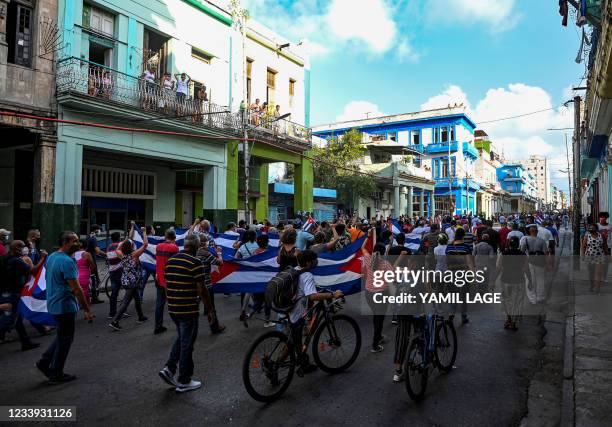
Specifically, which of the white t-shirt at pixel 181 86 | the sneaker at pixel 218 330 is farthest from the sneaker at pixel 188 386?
the white t-shirt at pixel 181 86

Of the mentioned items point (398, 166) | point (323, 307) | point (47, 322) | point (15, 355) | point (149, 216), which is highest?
point (398, 166)

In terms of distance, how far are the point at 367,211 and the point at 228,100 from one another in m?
19.9

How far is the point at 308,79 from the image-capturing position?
23.7 meters

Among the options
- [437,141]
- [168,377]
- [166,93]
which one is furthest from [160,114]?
[437,141]

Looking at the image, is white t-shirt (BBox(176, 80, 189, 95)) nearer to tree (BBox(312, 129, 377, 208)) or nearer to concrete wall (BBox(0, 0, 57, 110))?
concrete wall (BBox(0, 0, 57, 110))

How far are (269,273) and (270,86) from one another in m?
15.7

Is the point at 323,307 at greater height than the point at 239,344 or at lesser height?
greater

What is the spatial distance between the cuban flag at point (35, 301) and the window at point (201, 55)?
13.3 m

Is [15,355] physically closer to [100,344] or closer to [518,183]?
[100,344]

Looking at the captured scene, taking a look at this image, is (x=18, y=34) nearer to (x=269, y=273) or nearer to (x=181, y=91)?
(x=181, y=91)

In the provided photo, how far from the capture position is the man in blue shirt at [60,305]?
16.5 ft

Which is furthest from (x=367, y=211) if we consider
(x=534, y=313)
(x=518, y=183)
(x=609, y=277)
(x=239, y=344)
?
(x=518, y=183)

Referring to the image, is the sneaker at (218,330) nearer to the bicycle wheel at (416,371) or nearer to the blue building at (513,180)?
the bicycle wheel at (416,371)

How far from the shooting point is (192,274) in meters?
4.83
